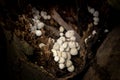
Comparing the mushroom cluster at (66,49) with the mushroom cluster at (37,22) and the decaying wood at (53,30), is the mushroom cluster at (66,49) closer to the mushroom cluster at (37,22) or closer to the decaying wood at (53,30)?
the decaying wood at (53,30)

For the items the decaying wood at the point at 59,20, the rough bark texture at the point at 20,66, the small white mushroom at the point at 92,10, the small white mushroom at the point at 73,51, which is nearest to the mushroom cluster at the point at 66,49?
the small white mushroom at the point at 73,51

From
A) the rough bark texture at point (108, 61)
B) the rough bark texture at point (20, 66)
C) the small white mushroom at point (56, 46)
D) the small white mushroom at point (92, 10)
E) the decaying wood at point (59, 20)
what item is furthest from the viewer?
the decaying wood at point (59, 20)

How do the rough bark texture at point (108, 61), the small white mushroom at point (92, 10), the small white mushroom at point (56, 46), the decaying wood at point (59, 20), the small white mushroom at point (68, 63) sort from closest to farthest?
the rough bark texture at point (108, 61)
the small white mushroom at point (68, 63)
the small white mushroom at point (56, 46)
the small white mushroom at point (92, 10)
the decaying wood at point (59, 20)

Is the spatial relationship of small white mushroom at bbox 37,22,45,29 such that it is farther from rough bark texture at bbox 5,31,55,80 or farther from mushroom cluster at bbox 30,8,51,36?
rough bark texture at bbox 5,31,55,80

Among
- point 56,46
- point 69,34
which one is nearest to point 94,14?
point 69,34

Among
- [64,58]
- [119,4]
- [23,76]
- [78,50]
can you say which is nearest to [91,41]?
[78,50]

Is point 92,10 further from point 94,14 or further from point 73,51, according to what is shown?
point 73,51
